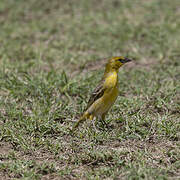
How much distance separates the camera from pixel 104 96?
5590 millimetres

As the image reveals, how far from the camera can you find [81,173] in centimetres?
461

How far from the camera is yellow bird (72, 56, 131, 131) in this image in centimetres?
557

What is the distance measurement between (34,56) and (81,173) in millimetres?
4276

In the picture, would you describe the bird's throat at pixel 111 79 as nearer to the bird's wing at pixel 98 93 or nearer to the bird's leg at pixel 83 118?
the bird's wing at pixel 98 93

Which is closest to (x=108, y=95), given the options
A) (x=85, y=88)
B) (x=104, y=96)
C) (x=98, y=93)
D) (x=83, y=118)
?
(x=104, y=96)

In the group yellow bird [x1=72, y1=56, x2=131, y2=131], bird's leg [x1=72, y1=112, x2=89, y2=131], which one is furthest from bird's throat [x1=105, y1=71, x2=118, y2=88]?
bird's leg [x1=72, y1=112, x2=89, y2=131]

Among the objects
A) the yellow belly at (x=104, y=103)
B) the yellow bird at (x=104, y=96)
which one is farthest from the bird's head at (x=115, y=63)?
the yellow belly at (x=104, y=103)

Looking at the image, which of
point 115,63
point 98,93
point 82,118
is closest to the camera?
point 98,93

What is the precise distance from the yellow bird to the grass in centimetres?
14

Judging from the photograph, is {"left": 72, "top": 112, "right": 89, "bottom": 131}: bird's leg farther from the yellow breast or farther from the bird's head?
the bird's head

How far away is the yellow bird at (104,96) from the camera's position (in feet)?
18.3

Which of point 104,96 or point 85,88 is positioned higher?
point 104,96

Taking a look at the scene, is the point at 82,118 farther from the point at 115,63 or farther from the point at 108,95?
the point at 115,63

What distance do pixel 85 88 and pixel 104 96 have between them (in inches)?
53.4
